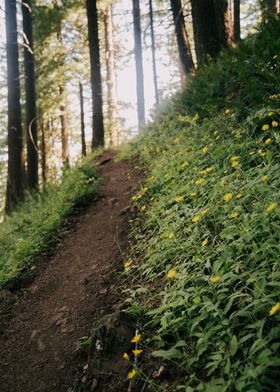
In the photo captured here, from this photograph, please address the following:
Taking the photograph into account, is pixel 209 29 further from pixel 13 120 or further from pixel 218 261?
pixel 218 261

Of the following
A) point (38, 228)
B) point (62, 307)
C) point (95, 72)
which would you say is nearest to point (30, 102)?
point (95, 72)

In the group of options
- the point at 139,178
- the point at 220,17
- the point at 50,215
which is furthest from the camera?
the point at 220,17

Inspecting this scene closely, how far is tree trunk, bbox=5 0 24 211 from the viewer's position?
1063cm

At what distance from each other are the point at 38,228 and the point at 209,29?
6.04m

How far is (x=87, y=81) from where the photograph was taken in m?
21.6

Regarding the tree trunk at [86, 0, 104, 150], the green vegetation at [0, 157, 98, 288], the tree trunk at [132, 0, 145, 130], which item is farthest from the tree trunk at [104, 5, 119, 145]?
the green vegetation at [0, 157, 98, 288]

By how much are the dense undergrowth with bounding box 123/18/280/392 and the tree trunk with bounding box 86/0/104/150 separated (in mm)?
8506

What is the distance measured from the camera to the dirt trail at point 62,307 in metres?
3.20

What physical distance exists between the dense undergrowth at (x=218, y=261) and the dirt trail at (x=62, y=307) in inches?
19.1

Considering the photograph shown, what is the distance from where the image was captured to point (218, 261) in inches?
108

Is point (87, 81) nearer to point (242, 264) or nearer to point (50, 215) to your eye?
point (50, 215)

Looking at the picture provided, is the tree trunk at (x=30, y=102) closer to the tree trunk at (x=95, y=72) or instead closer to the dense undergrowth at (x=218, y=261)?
the tree trunk at (x=95, y=72)

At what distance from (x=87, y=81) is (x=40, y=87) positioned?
6.06 meters

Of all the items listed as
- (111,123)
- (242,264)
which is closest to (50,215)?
(242,264)
